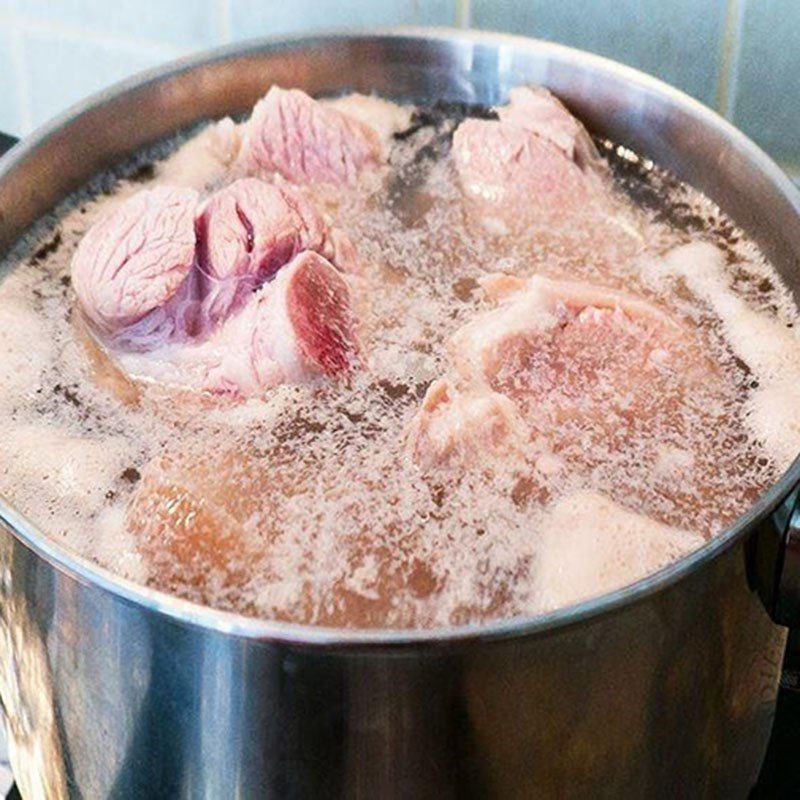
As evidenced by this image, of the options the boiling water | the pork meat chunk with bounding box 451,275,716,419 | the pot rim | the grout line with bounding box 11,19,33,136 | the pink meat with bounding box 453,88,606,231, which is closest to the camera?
the pot rim

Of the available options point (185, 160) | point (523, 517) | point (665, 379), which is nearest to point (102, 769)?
point (523, 517)

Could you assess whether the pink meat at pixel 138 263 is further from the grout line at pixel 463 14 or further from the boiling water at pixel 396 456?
the grout line at pixel 463 14

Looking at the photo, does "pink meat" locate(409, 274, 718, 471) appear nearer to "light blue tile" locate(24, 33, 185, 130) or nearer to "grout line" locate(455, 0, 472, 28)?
"grout line" locate(455, 0, 472, 28)

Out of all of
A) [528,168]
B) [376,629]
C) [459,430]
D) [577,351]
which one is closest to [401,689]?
[376,629]

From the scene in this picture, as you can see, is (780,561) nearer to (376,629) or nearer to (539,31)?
(376,629)

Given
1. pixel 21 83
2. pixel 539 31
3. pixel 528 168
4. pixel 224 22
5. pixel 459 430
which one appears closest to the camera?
pixel 459 430

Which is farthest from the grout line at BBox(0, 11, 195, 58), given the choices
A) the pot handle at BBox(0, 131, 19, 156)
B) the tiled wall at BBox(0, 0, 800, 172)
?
the pot handle at BBox(0, 131, 19, 156)
